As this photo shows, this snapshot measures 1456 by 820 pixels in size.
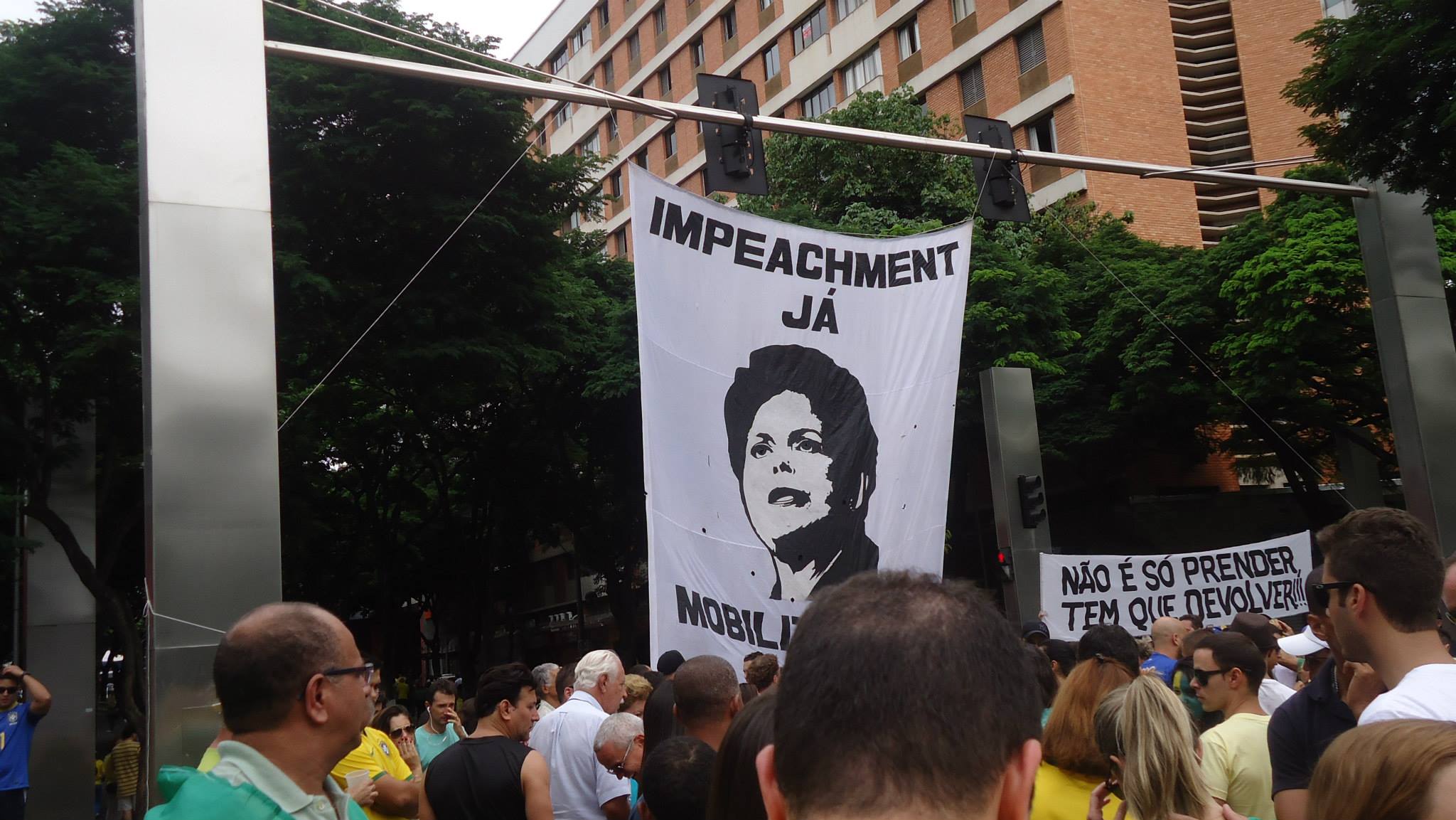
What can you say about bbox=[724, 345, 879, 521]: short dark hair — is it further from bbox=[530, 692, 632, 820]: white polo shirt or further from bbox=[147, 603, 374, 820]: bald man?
bbox=[147, 603, 374, 820]: bald man

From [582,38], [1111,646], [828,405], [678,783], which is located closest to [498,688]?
[678,783]

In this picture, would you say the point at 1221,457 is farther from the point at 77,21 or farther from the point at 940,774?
the point at 940,774

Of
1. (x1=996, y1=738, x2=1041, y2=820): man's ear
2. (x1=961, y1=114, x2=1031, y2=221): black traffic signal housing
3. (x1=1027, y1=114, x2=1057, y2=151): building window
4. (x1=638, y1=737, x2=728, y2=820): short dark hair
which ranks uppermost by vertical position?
(x1=1027, y1=114, x2=1057, y2=151): building window

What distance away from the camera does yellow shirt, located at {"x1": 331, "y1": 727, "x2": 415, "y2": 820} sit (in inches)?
223

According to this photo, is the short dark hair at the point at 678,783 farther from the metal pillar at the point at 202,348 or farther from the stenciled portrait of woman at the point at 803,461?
the stenciled portrait of woman at the point at 803,461

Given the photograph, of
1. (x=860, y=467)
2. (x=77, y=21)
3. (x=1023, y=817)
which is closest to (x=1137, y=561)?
(x=860, y=467)

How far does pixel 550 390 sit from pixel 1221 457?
1683 centimetres

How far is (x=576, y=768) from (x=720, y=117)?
4.00 meters

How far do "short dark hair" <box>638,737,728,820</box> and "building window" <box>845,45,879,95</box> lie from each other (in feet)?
131

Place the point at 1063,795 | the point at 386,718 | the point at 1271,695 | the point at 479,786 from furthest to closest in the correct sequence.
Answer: the point at 386,718 < the point at 1271,695 < the point at 479,786 < the point at 1063,795

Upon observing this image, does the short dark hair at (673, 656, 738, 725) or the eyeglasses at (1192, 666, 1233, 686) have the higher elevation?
the short dark hair at (673, 656, 738, 725)

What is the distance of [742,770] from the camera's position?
114 inches

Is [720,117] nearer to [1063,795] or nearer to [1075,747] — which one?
[1075,747]

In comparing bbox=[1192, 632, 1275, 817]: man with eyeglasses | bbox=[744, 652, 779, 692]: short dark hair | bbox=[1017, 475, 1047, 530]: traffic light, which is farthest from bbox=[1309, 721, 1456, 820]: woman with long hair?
bbox=[1017, 475, 1047, 530]: traffic light
